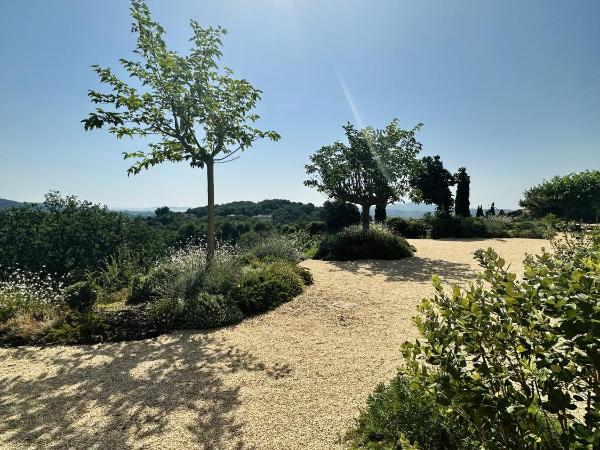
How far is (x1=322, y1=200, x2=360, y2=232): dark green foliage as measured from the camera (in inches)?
914

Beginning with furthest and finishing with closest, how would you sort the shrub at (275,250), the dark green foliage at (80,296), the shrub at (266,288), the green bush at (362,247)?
the green bush at (362,247) → the shrub at (275,250) → the shrub at (266,288) → the dark green foliage at (80,296)

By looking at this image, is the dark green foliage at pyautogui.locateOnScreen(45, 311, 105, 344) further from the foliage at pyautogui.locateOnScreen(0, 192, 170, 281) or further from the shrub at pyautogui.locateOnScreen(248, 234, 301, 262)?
the foliage at pyautogui.locateOnScreen(0, 192, 170, 281)

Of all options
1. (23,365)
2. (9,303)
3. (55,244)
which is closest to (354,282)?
(23,365)

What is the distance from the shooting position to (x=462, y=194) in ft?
92.2

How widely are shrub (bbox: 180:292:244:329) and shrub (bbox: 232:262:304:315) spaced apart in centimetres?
36

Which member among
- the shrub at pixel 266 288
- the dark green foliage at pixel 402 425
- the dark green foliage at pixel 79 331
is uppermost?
the shrub at pixel 266 288

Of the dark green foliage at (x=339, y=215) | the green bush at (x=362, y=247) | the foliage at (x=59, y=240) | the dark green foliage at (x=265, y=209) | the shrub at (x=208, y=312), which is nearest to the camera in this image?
the shrub at (x=208, y=312)

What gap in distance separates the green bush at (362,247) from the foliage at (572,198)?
22.0m

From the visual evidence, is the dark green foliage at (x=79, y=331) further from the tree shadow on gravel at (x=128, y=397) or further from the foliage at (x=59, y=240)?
the foliage at (x=59, y=240)

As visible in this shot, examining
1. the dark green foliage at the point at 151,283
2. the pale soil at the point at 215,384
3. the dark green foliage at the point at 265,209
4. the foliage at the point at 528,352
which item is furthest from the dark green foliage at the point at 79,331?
the dark green foliage at the point at 265,209

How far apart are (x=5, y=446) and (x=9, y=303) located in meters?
4.61

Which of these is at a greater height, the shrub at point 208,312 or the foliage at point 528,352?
the foliage at point 528,352

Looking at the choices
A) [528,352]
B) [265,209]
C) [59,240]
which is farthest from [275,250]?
[265,209]

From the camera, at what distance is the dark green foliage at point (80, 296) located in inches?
281
